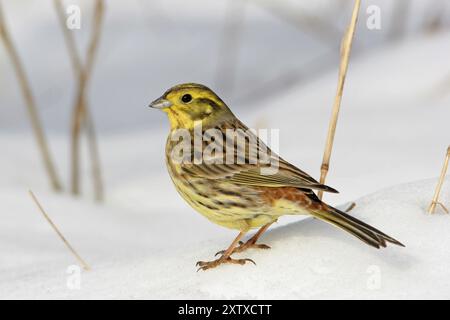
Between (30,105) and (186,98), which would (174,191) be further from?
(186,98)

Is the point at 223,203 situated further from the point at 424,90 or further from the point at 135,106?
the point at 135,106

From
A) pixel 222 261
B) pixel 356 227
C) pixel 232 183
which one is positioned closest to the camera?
pixel 356 227

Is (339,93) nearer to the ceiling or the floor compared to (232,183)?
nearer to the ceiling

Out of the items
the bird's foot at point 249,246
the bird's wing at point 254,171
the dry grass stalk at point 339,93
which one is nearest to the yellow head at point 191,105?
the bird's wing at point 254,171

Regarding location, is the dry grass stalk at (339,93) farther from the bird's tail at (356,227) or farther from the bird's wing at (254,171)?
the bird's tail at (356,227)

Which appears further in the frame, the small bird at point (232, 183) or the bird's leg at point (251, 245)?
the bird's leg at point (251, 245)

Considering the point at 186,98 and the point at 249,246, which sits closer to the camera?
the point at 249,246

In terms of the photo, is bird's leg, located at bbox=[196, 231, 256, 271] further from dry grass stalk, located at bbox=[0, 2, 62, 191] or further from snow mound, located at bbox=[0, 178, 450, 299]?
dry grass stalk, located at bbox=[0, 2, 62, 191]

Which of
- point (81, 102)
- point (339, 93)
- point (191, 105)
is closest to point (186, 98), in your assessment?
point (191, 105)
